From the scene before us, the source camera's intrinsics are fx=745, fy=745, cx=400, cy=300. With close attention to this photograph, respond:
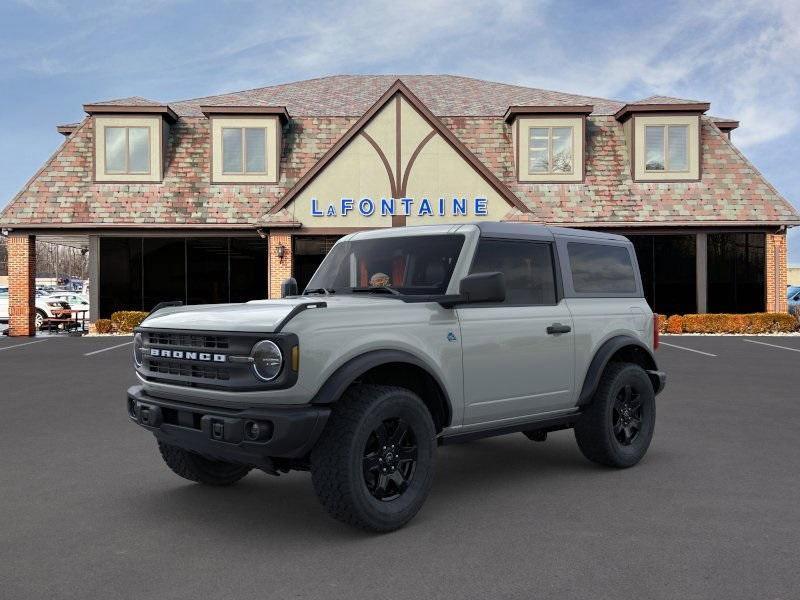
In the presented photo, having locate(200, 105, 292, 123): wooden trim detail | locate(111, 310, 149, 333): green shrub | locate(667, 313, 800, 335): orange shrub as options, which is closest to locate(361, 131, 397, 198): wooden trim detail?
locate(200, 105, 292, 123): wooden trim detail

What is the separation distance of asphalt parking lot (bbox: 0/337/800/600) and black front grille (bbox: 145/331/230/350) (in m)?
1.16

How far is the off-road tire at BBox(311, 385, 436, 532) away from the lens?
439 cm

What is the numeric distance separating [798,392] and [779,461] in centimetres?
498

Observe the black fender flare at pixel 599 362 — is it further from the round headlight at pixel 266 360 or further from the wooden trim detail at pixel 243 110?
the wooden trim detail at pixel 243 110

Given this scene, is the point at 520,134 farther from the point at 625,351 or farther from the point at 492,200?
the point at 625,351

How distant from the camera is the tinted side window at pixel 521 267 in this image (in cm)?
568

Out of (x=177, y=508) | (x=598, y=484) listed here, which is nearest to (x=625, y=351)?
(x=598, y=484)

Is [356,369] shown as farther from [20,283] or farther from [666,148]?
[666,148]

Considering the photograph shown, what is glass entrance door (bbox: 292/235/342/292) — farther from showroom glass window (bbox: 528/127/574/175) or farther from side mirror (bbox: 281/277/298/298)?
side mirror (bbox: 281/277/298/298)

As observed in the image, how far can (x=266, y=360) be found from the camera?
438 cm

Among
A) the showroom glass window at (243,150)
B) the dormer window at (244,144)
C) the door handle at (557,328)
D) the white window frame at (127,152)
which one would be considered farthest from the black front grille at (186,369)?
the white window frame at (127,152)

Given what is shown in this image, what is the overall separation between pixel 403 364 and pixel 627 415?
2565mm

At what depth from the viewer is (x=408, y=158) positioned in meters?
22.1

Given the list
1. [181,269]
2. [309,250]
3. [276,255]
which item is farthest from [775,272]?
[181,269]
